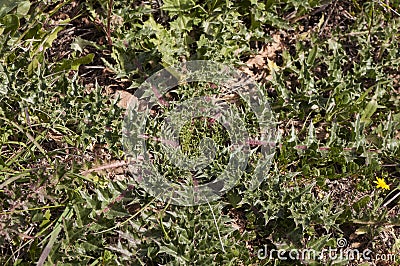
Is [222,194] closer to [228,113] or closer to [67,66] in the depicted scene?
[228,113]

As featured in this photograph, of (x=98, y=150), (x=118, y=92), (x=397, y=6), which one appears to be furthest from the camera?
(x=397, y=6)

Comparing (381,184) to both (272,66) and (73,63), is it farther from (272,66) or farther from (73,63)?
(73,63)

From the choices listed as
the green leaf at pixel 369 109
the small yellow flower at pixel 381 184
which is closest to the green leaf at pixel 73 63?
the green leaf at pixel 369 109

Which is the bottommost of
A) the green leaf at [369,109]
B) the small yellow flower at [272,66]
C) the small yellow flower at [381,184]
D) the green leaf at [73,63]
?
the small yellow flower at [381,184]

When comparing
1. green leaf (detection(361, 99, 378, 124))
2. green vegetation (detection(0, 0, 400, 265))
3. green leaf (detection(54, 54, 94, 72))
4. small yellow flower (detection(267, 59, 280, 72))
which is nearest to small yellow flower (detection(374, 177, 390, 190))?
green vegetation (detection(0, 0, 400, 265))

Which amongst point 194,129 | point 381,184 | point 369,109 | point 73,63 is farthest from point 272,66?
point 73,63

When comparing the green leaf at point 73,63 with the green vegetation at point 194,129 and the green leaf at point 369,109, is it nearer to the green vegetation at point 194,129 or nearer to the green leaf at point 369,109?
the green vegetation at point 194,129

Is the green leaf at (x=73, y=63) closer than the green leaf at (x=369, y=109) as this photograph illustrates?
Yes

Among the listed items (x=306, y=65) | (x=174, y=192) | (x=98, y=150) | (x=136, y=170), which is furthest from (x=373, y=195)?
(x=98, y=150)

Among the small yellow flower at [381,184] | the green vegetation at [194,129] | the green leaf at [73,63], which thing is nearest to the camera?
the green vegetation at [194,129]
